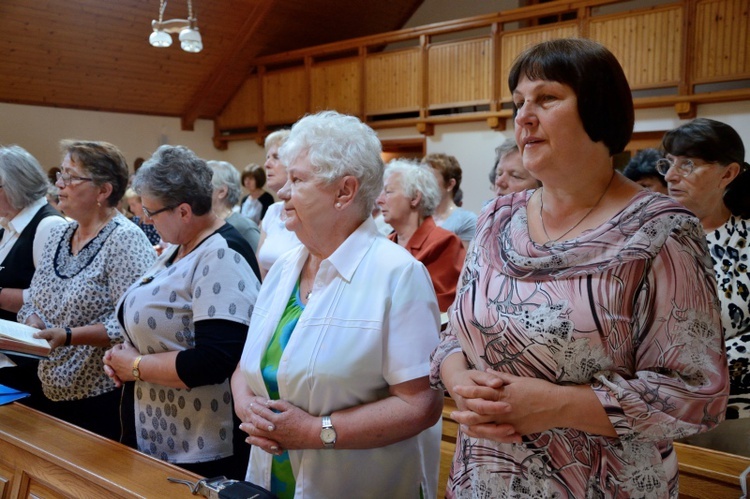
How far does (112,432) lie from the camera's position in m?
2.63

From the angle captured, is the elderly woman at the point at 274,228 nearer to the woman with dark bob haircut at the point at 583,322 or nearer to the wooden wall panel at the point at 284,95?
the woman with dark bob haircut at the point at 583,322

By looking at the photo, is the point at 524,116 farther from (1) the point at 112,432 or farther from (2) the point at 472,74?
(2) the point at 472,74

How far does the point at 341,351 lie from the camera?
5.26 ft

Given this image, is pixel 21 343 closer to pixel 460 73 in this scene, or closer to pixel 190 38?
pixel 190 38

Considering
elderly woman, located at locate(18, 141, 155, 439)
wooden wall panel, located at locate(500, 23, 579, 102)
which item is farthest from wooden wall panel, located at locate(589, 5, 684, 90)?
elderly woman, located at locate(18, 141, 155, 439)

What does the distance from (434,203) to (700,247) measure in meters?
2.56

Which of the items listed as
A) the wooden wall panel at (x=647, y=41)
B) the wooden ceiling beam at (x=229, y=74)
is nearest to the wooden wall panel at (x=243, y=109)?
the wooden ceiling beam at (x=229, y=74)

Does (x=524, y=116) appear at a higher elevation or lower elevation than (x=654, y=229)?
higher

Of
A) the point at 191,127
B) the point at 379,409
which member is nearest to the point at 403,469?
the point at 379,409

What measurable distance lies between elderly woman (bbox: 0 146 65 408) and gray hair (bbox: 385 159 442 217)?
1.74m

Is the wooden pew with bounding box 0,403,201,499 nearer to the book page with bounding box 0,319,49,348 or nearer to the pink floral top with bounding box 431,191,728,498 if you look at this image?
the book page with bounding box 0,319,49,348

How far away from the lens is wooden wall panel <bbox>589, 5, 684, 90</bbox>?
806 centimetres

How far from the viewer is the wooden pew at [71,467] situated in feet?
6.04

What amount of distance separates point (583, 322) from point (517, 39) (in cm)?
896
